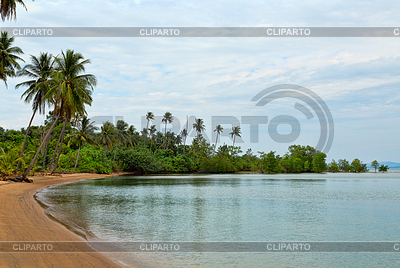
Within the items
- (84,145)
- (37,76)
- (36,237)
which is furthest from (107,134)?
(36,237)

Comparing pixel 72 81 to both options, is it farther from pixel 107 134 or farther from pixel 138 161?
pixel 138 161

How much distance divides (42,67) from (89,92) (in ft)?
20.8

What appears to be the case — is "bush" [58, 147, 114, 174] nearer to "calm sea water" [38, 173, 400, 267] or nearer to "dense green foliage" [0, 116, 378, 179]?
"dense green foliage" [0, 116, 378, 179]

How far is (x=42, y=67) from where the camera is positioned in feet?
117

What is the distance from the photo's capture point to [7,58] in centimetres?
2536

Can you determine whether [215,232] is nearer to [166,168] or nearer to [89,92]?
[89,92]

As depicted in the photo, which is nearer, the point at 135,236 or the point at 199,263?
the point at 199,263

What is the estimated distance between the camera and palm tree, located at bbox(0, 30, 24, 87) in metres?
25.0

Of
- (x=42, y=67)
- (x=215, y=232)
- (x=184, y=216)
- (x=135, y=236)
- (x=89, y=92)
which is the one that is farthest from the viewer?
(x=89, y=92)

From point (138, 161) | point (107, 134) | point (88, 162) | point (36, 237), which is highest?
point (107, 134)

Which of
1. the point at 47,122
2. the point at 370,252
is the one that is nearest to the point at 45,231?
the point at 370,252
